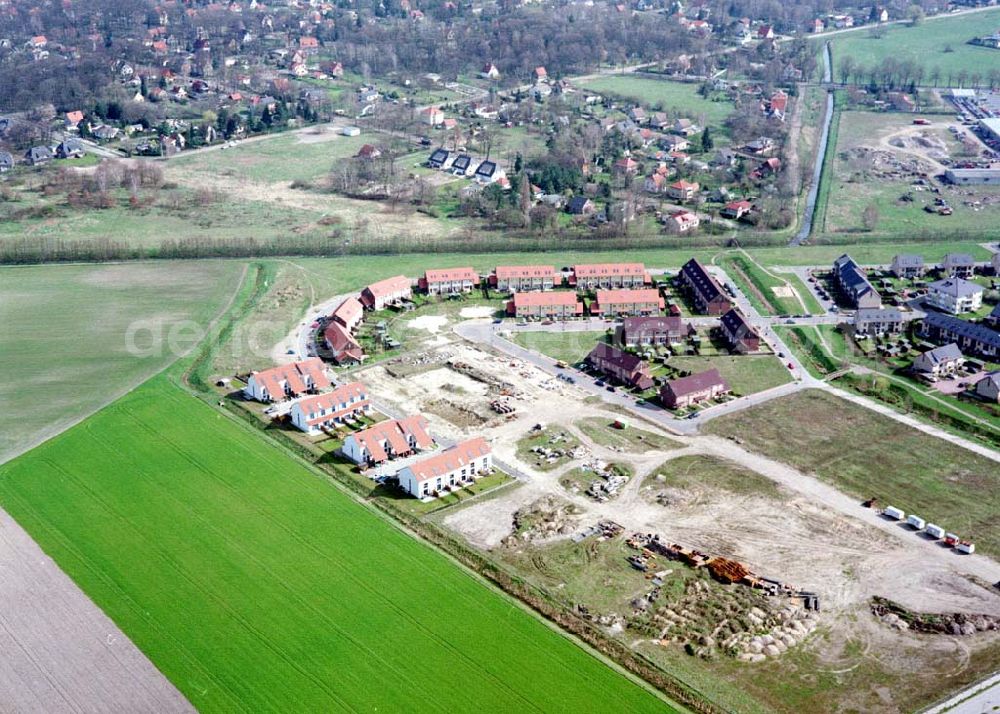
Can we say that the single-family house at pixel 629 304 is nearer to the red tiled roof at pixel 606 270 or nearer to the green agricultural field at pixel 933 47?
the red tiled roof at pixel 606 270

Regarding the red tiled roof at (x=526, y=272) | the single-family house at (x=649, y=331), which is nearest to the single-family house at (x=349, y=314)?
the red tiled roof at (x=526, y=272)

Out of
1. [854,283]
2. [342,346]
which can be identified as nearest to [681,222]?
[854,283]

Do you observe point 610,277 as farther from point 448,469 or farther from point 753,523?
point 753,523

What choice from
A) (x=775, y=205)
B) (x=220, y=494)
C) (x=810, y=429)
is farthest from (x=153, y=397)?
(x=775, y=205)

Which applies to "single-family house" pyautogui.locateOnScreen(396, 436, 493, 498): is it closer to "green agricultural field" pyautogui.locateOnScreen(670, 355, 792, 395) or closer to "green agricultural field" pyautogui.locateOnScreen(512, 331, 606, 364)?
"green agricultural field" pyautogui.locateOnScreen(512, 331, 606, 364)

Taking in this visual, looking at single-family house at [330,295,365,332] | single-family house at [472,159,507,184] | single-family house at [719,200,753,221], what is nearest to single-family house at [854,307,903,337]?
single-family house at [719,200,753,221]
